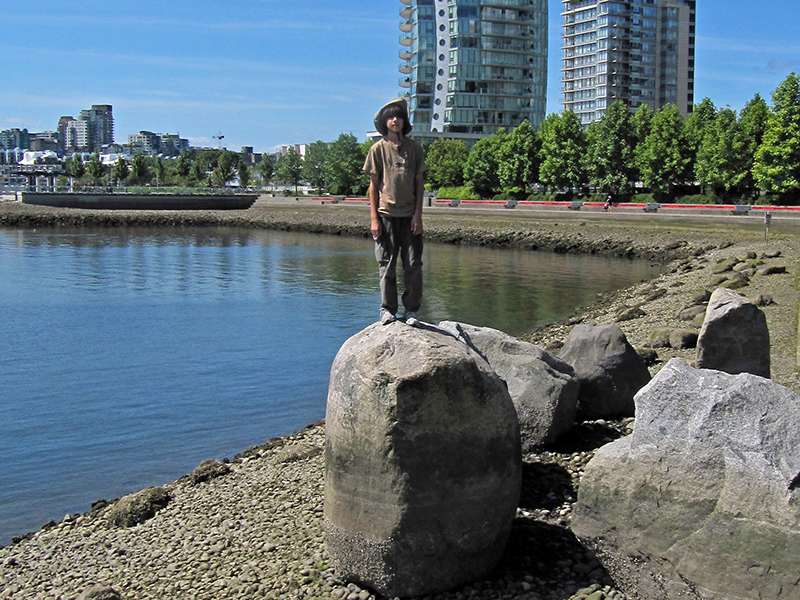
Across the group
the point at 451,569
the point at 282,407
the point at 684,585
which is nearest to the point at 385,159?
the point at 451,569

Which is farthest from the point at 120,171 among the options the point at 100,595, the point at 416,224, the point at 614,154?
the point at 100,595

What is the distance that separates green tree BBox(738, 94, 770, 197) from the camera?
7062 cm

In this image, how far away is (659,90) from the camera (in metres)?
190

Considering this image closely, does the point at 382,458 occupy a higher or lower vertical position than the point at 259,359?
higher

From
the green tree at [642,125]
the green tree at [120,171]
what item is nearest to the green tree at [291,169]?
the green tree at [120,171]

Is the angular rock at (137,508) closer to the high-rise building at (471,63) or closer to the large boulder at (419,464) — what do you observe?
the large boulder at (419,464)

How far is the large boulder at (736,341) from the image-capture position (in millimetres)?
12305

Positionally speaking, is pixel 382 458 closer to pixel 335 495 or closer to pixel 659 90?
pixel 335 495

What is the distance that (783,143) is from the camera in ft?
211

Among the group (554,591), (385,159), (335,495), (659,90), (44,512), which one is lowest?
(44,512)

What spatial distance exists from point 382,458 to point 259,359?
18.5 m

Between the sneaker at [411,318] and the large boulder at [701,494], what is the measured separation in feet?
7.99

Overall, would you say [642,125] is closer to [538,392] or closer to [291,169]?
[538,392]

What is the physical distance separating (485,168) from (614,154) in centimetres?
2036
